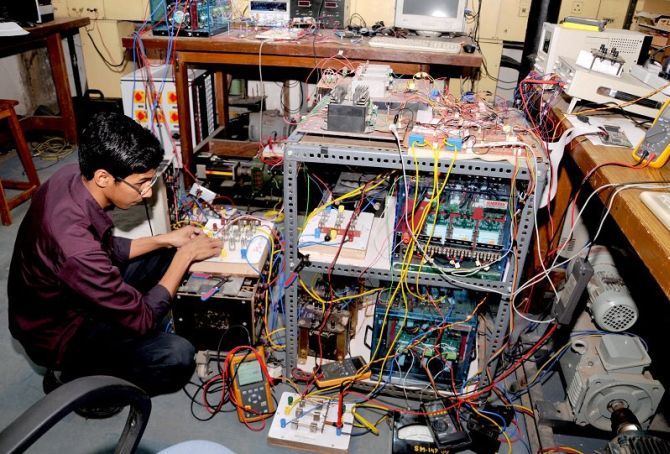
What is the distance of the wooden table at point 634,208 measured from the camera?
942 millimetres

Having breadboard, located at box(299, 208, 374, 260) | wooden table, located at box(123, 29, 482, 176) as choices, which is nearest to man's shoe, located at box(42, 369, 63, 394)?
breadboard, located at box(299, 208, 374, 260)

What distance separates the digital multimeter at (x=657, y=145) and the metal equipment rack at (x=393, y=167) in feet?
0.83

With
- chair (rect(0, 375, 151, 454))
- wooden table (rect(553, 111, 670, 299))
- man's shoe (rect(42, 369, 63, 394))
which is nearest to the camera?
chair (rect(0, 375, 151, 454))

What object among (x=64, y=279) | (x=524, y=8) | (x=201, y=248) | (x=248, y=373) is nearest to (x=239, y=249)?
(x=201, y=248)

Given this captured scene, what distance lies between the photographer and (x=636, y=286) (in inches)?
69.3

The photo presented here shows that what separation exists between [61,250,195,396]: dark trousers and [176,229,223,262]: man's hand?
0.30m

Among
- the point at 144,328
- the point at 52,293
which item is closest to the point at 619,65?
the point at 144,328

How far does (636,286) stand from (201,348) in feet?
5.42

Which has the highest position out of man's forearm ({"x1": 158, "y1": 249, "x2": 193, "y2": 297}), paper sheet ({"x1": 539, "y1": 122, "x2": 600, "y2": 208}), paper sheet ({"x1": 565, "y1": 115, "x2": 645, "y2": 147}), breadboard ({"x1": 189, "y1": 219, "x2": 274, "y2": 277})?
paper sheet ({"x1": 565, "y1": 115, "x2": 645, "y2": 147})

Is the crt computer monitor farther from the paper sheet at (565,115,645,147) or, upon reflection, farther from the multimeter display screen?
the multimeter display screen

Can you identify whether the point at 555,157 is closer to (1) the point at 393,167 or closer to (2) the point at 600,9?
(1) the point at 393,167

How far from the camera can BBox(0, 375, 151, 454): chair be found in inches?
25.4

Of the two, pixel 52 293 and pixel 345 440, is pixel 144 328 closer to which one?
pixel 52 293

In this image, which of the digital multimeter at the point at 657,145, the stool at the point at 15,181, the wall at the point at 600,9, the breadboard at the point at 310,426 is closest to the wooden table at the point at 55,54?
the stool at the point at 15,181
